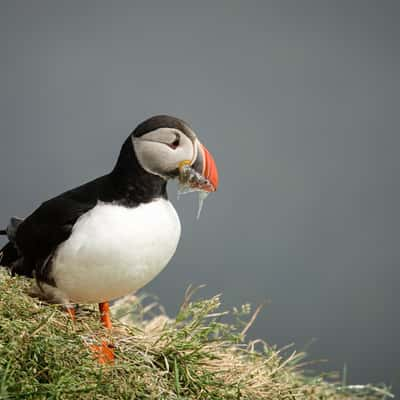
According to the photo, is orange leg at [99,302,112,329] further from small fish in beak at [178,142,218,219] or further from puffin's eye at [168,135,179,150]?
puffin's eye at [168,135,179,150]

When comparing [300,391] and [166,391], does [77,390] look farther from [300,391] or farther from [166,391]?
[300,391]

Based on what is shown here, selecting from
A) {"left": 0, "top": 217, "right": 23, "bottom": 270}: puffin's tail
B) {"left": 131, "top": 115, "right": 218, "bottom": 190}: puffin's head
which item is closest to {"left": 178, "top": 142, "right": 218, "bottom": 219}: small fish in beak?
{"left": 131, "top": 115, "right": 218, "bottom": 190}: puffin's head

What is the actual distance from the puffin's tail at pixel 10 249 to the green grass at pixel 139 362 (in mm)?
223

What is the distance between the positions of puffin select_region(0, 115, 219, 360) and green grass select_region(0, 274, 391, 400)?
136 mm

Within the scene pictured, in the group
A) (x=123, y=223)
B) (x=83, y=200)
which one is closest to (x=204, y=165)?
(x=123, y=223)

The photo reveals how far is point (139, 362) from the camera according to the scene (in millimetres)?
2500

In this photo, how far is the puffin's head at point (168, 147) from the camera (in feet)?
8.21

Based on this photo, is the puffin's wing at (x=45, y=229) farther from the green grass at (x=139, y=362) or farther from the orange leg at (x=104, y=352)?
the orange leg at (x=104, y=352)

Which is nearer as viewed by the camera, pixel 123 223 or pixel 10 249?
pixel 123 223

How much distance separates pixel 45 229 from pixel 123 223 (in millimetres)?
332

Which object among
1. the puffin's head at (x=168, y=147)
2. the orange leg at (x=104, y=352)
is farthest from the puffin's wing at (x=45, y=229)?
the orange leg at (x=104, y=352)

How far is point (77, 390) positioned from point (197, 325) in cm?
77

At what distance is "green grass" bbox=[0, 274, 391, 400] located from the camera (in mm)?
2141

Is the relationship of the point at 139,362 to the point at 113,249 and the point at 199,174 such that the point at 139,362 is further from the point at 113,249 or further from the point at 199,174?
the point at 199,174
